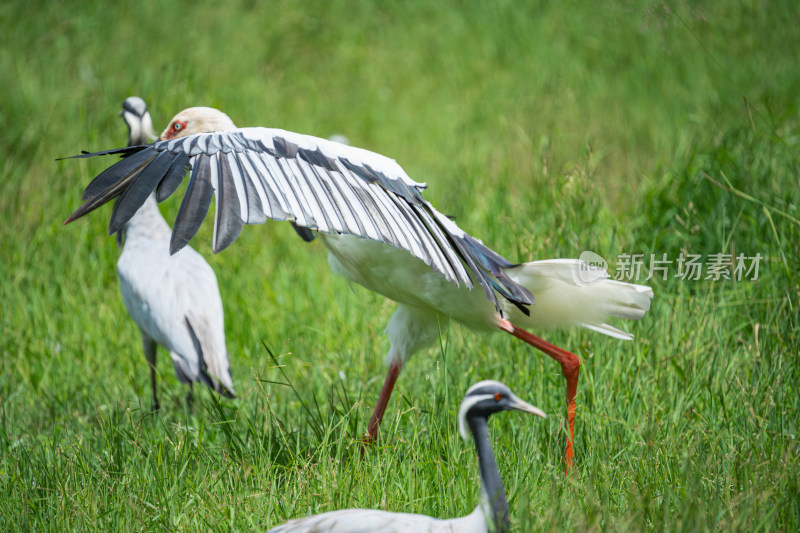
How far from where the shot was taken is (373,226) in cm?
252

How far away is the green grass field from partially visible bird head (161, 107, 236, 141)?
113cm

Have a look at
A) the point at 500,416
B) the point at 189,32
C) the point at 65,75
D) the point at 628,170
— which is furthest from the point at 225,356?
the point at 189,32

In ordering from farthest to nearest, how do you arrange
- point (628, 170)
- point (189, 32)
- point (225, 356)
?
point (189, 32), point (628, 170), point (225, 356)

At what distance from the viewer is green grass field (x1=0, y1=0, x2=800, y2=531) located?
259cm

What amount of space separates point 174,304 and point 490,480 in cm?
233

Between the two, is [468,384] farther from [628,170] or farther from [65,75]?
[65,75]

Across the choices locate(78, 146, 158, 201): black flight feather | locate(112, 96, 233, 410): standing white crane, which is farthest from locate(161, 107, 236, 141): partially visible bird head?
locate(78, 146, 158, 201): black flight feather

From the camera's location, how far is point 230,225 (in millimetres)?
2236

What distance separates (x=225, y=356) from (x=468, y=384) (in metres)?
1.19

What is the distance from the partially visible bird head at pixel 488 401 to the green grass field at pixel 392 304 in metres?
0.24

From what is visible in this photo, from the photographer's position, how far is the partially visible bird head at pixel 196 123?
375 centimetres
